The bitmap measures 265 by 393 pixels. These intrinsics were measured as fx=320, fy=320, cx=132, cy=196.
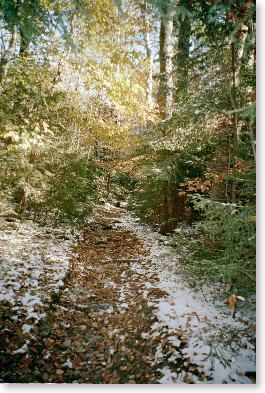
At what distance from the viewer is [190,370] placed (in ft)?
11.5

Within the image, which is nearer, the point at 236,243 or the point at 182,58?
the point at 236,243

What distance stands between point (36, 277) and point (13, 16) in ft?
13.0

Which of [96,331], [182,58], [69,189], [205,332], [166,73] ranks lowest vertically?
[96,331]

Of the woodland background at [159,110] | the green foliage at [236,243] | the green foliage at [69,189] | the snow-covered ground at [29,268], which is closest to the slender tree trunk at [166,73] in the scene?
the woodland background at [159,110]

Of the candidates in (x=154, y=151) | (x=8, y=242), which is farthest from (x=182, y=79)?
(x=8, y=242)

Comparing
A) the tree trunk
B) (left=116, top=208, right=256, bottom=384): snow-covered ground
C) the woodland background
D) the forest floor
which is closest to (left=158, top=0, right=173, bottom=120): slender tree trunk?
the woodland background

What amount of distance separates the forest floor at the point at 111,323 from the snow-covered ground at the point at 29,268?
2 centimetres

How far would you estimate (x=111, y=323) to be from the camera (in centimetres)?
475

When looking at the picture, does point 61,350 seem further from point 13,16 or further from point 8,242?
point 13,16

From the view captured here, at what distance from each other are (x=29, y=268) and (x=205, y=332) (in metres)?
3.32

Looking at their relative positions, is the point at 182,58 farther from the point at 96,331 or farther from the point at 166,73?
the point at 96,331

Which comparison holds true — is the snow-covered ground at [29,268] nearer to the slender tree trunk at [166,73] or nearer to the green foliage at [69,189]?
the green foliage at [69,189]

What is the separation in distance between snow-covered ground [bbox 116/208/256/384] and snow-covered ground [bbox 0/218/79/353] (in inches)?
67.0

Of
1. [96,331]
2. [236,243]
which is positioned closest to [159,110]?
[236,243]
